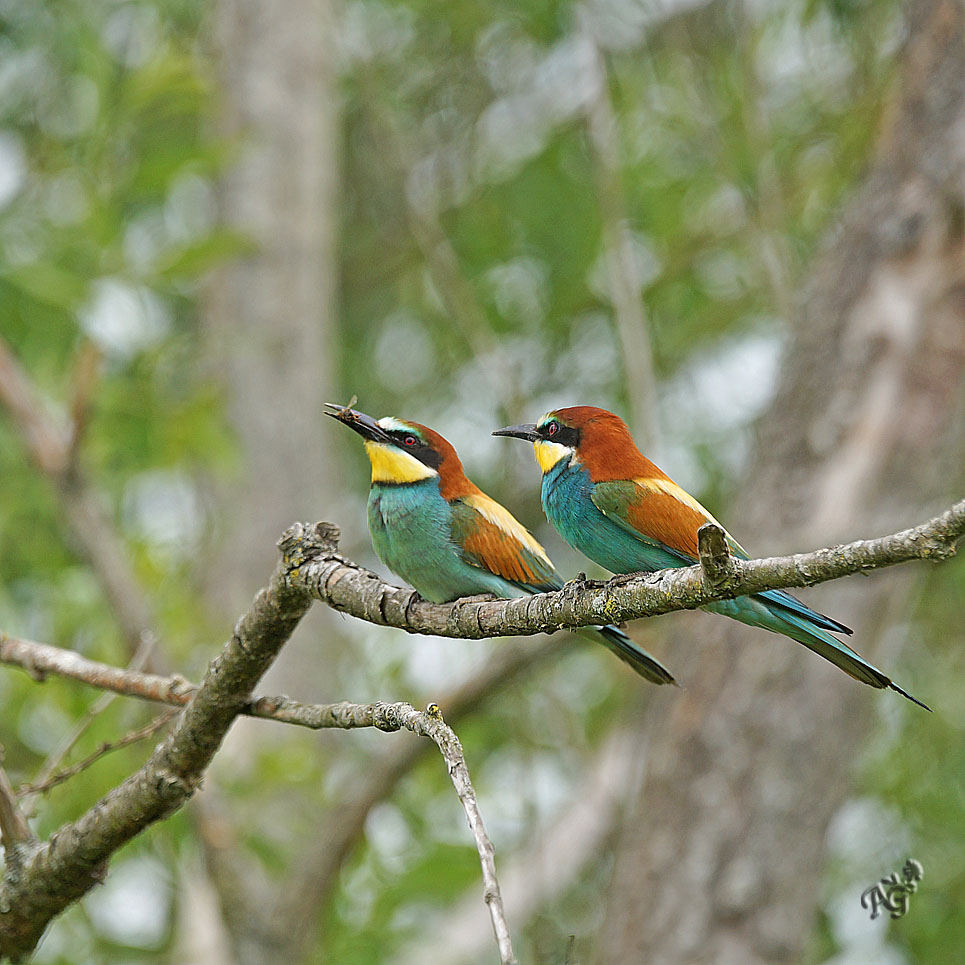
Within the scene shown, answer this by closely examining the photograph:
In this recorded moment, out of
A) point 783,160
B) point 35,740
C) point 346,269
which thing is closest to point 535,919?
point 35,740

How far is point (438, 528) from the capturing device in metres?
2.47

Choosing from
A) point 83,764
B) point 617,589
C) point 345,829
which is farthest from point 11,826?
point 345,829

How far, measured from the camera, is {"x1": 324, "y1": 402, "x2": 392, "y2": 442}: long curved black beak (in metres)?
1.89

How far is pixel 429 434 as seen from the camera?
2.33 m

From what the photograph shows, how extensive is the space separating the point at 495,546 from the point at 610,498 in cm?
52

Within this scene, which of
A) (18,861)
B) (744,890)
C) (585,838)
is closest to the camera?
(18,861)

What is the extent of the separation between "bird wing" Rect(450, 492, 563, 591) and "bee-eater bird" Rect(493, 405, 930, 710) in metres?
0.29

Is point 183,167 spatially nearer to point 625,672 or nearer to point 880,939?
point 625,672

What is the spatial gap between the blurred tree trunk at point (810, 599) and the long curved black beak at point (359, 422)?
2.41 metres

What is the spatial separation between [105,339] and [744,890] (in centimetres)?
318

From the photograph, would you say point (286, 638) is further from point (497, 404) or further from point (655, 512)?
point (497, 404)

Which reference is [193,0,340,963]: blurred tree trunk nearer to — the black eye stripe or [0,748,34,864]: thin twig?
[0,748,34,864]: thin twig

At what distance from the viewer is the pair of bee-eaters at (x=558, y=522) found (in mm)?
1620
